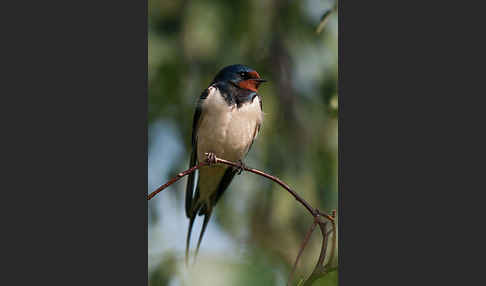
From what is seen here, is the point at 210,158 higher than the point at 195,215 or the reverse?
higher

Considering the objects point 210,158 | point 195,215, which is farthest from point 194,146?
point 195,215

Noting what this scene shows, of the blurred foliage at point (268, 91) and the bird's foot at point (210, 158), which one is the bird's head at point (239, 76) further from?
the bird's foot at point (210, 158)

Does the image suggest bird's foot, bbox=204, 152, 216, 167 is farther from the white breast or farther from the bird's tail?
the bird's tail

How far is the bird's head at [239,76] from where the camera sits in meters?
2.70

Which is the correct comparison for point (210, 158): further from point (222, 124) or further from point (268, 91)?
point (268, 91)

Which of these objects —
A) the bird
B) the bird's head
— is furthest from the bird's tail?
the bird's head

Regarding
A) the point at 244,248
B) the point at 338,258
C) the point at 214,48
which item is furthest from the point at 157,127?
the point at 338,258

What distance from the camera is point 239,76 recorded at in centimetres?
271

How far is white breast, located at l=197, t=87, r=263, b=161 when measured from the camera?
2.76 meters

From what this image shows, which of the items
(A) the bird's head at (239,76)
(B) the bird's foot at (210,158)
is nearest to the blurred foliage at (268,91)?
(A) the bird's head at (239,76)

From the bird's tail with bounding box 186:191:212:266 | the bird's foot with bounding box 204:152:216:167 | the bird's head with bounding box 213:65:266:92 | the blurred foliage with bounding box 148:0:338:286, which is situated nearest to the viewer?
the bird's tail with bounding box 186:191:212:266

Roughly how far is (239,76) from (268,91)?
16 cm

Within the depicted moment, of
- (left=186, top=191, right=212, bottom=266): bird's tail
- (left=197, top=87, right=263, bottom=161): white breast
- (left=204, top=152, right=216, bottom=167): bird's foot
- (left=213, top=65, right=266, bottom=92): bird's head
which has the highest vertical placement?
(left=213, top=65, right=266, bottom=92): bird's head

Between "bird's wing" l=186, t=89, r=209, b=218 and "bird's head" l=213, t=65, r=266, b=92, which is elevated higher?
"bird's head" l=213, t=65, r=266, b=92
